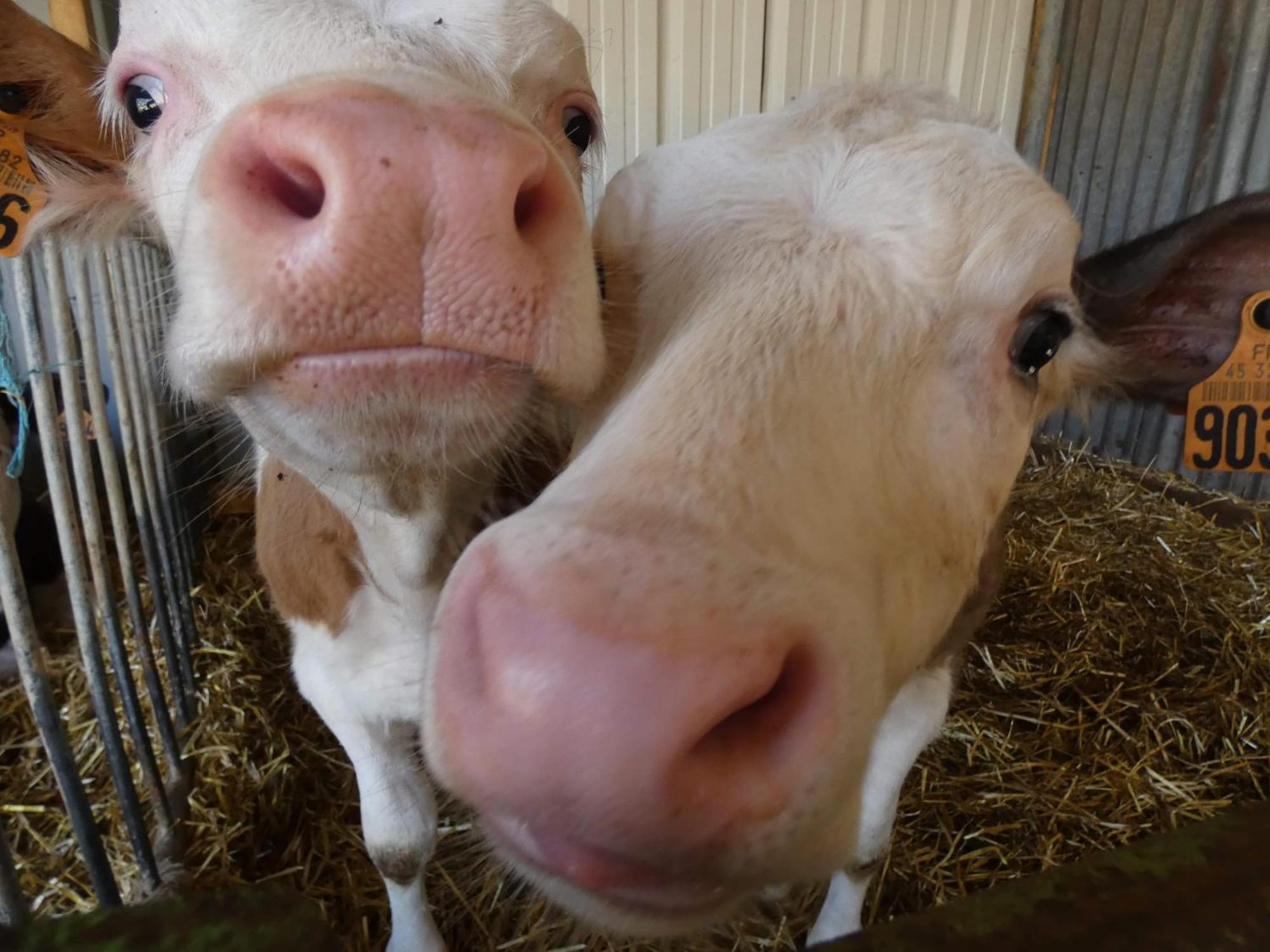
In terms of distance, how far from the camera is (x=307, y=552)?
7.06 ft

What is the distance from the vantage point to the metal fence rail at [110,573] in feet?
6.21

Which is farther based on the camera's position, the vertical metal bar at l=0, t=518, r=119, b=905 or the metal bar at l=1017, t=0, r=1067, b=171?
the metal bar at l=1017, t=0, r=1067, b=171

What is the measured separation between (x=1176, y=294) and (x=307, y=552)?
2193 millimetres

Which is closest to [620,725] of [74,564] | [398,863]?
[398,863]

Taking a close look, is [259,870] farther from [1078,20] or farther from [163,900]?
[1078,20]

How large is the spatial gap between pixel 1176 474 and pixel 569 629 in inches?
202

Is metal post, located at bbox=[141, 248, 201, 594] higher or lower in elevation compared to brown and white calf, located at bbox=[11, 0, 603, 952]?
lower

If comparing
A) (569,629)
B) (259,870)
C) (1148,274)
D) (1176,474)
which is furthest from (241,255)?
(1176,474)

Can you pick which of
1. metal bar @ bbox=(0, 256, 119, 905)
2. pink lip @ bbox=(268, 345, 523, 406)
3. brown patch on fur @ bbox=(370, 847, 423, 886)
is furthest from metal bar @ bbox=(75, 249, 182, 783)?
pink lip @ bbox=(268, 345, 523, 406)

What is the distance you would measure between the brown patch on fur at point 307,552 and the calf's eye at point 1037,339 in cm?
147

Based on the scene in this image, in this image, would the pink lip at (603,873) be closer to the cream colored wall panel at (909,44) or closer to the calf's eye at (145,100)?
the calf's eye at (145,100)

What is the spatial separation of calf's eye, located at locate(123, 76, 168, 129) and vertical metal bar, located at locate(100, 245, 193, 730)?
4.91 feet

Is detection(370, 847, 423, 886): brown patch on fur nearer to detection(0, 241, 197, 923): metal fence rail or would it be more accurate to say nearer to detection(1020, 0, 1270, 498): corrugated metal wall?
detection(0, 241, 197, 923): metal fence rail

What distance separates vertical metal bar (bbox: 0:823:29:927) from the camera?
4.74 ft
